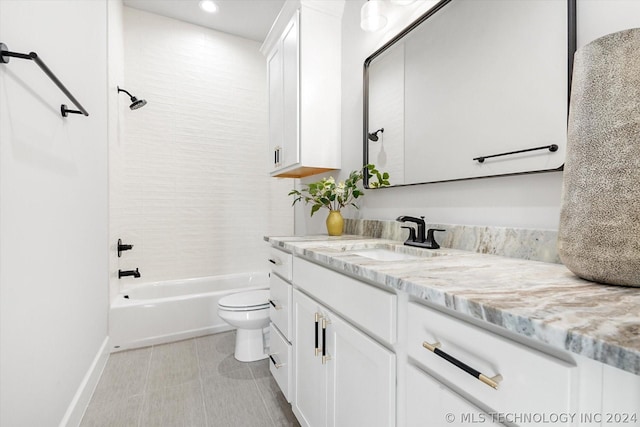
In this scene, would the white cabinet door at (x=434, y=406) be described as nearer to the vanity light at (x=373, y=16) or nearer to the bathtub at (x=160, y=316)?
the vanity light at (x=373, y=16)

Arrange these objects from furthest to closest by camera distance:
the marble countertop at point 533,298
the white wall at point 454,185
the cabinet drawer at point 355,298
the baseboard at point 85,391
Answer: the baseboard at point 85,391
the white wall at point 454,185
the cabinet drawer at point 355,298
the marble countertop at point 533,298

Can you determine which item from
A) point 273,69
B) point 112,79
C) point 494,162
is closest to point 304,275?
point 494,162

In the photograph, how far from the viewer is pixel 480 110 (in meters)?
1.19

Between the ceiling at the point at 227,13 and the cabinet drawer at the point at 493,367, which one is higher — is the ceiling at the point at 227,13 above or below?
above

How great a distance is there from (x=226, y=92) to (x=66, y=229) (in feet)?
7.28

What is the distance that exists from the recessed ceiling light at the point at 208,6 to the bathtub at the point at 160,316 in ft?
8.23

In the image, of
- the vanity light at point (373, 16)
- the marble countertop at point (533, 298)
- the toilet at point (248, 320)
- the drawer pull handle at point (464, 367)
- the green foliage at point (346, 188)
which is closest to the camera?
the marble countertop at point (533, 298)

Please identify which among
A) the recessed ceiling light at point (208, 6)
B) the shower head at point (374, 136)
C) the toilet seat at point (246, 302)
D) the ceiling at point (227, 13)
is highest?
the ceiling at point (227, 13)

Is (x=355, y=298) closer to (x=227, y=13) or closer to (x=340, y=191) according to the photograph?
(x=340, y=191)

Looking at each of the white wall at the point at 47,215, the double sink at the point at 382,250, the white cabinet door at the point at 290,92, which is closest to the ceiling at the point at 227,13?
the white cabinet door at the point at 290,92

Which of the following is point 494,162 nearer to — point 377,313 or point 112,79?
point 377,313

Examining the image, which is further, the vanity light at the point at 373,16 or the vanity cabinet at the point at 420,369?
the vanity light at the point at 373,16

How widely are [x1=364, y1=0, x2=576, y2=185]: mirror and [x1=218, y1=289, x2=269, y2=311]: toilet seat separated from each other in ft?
4.02

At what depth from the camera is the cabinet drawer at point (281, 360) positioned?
147 centimetres
